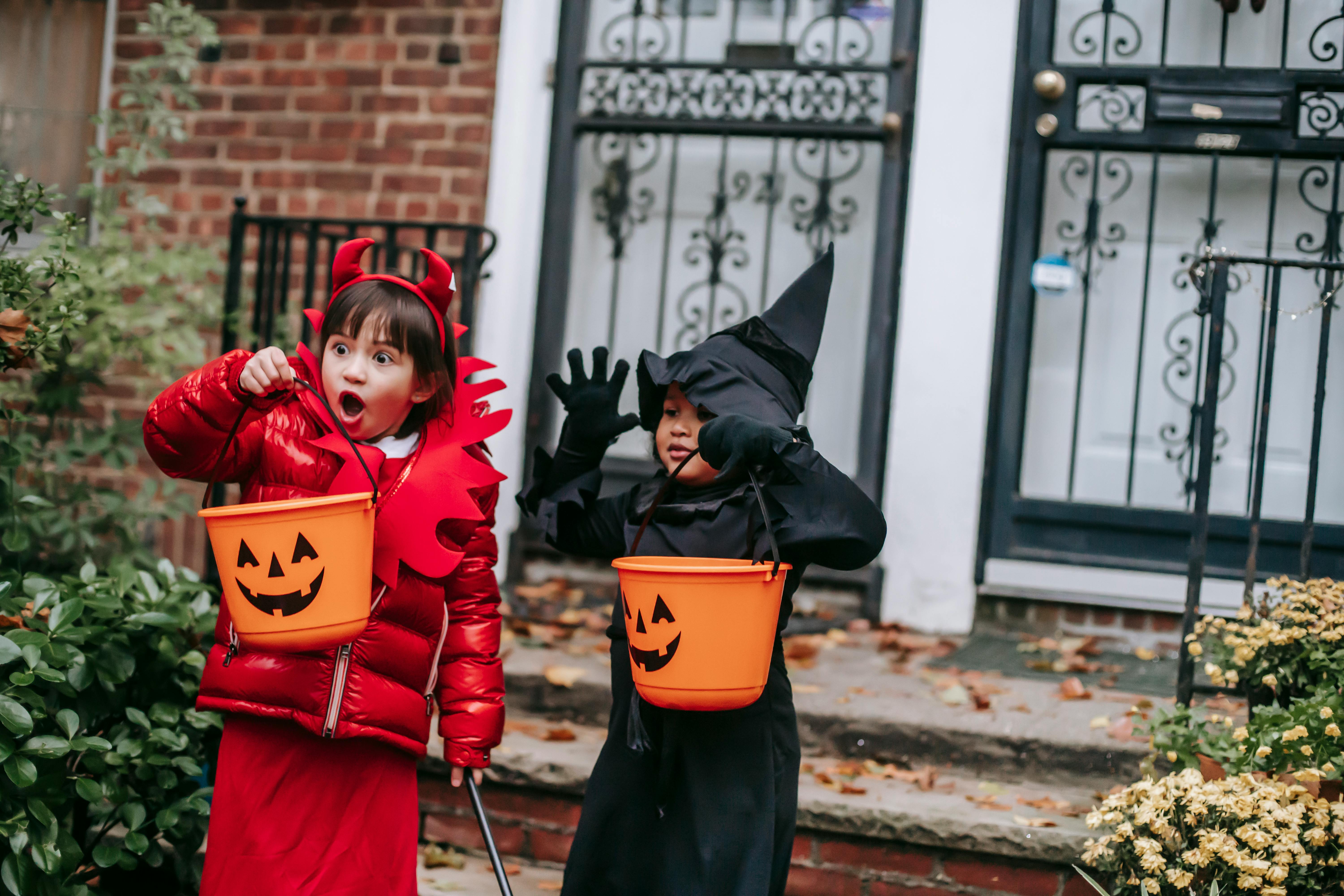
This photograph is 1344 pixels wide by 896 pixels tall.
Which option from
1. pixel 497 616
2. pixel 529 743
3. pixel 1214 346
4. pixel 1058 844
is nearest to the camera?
pixel 497 616

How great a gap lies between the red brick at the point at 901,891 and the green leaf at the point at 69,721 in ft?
5.77

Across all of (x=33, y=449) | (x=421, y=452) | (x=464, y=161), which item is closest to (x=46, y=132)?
(x=464, y=161)

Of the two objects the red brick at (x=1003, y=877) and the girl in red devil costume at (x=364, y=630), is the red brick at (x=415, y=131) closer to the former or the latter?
the girl in red devil costume at (x=364, y=630)

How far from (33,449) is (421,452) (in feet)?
5.06

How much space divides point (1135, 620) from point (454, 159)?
2.97 metres

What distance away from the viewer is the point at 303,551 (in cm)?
163

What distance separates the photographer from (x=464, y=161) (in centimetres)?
414

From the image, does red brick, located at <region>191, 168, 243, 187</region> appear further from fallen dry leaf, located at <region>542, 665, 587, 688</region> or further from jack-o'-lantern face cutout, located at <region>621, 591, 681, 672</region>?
jack-o'-lantern face cutout, located at <region>621, 591, 681, 672</region>

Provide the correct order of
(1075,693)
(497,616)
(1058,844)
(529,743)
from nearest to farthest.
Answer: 1. (497,616)
2. (1058,844)
3. (529,743)
4. (1075,693)

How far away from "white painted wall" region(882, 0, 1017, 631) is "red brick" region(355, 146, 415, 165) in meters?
1.88

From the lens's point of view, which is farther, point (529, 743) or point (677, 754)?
point (529, 743)

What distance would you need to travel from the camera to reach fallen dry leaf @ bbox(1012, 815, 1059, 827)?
2557 millimetres

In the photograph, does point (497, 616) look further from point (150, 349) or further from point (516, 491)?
point (516, 491)

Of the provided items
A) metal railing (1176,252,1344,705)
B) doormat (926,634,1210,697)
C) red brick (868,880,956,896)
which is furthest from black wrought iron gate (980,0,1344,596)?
red brick (868,880,956,896)
